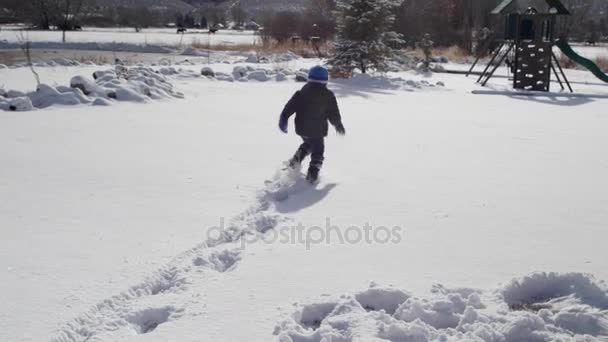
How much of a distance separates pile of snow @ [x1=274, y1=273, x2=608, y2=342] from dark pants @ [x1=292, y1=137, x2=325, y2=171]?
2.83 m

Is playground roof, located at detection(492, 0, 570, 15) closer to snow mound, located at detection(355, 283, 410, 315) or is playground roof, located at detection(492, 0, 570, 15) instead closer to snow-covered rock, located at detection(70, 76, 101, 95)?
snow-covered rock, located at detection(70, 76, 101, 95)

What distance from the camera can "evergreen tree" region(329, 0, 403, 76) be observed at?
60.8ft

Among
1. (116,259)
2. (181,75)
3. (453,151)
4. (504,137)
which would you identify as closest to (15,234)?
(116,259)

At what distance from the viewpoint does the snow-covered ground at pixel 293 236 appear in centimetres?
311

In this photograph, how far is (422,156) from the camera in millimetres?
7664

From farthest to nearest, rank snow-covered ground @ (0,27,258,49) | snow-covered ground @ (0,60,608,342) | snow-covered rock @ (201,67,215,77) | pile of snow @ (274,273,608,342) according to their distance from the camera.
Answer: snow-covered ground @ (0,27,258,49)
snow-covered rock @ (201,67,215,77)
snow-covered ground @ (0,60,608,342)
pile of snow @ (274,273,608,342)

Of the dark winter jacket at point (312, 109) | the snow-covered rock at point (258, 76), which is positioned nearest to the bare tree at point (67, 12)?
the snow-covered rock at point (258, 76)

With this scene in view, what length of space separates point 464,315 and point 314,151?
3.41 meters

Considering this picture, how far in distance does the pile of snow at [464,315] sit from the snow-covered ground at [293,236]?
0.04ft

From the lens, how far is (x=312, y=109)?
20.5 ft

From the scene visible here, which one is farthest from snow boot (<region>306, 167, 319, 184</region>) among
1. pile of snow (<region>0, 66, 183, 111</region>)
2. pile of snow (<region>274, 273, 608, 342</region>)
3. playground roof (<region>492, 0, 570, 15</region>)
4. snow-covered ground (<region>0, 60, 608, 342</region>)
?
playground roof (<region>492, 0, 570, 15</region>)

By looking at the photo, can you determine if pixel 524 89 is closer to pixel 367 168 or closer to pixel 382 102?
pixel 382 102

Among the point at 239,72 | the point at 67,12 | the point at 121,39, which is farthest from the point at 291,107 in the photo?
the point at 67,12

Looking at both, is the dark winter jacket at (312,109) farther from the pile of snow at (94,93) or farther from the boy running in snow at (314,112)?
the pile of snow at (94,93)
